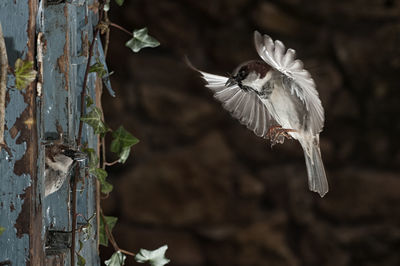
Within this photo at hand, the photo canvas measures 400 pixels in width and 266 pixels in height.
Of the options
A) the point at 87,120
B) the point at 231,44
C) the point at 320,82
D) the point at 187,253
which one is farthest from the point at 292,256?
the point at 87,120

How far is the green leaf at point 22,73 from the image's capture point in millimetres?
472

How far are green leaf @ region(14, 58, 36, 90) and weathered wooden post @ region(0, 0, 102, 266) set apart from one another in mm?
15

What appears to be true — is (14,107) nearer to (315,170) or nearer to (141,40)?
(141,40)

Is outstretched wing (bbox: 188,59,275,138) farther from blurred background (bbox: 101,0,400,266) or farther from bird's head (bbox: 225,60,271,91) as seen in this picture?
blurred background (bbox: 101,0,400,266)

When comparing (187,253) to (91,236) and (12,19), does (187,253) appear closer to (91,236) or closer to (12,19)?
(91,236)

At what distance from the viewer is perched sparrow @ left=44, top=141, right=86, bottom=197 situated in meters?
0.56

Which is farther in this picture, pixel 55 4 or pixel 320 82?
pixel 320 82

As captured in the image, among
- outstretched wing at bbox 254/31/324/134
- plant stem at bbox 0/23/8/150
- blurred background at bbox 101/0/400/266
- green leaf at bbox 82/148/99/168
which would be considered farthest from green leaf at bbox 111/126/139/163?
blurred background at bbox 101/0/400/266

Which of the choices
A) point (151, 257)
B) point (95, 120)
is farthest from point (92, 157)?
point (151, 257)

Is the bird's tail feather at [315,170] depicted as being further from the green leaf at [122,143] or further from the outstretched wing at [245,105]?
the green leaf at [122,143]

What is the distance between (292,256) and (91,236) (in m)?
1.27

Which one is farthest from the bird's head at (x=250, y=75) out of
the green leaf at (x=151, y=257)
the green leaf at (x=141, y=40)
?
the green leaf at (x=151, y=257)

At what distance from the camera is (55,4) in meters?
0.60

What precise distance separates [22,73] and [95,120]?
0.62ft
